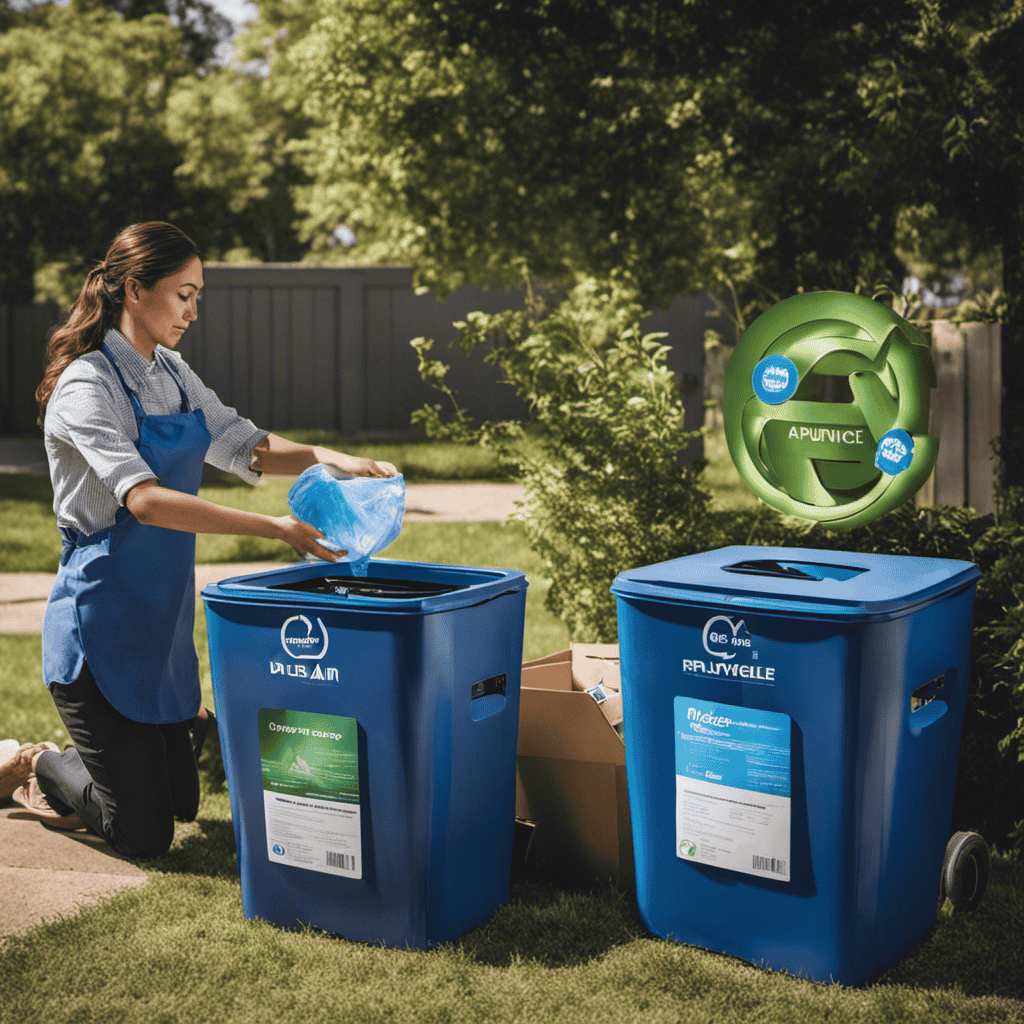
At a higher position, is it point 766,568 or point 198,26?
point 198,26

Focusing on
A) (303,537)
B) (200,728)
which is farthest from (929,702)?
(200,728)

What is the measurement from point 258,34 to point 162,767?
92.4 ft

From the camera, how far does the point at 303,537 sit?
2.84 metres

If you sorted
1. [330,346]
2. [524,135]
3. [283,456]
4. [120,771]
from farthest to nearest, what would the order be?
1. [330,346]
2. [524,135]
3. [283,456]
4. [120,771]

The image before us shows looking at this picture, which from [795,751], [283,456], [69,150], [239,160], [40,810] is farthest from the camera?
[239,160]

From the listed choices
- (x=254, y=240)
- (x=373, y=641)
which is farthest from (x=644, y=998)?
(x=254, y=240)

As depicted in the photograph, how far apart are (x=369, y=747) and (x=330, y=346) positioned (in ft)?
43.9

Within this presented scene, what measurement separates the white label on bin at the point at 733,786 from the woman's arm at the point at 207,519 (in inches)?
37.3

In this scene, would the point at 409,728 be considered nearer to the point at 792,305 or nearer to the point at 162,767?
the point at 162,767

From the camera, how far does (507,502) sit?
10.8 metres

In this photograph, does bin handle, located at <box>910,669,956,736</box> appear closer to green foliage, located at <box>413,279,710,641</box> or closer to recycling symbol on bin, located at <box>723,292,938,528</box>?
recycling symbol on bin, located at <box>723,292,938,528</box>

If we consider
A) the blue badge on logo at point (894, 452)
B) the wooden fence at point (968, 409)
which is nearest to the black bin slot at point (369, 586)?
the blue badge on logo at point (894, 452)

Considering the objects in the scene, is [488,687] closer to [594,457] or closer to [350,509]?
[350,509]

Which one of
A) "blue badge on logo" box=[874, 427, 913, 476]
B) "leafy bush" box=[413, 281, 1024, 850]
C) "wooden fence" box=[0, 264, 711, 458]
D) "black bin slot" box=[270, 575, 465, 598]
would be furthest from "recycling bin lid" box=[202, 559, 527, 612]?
"wooden fence" box=[0, 264, 711, 458]
